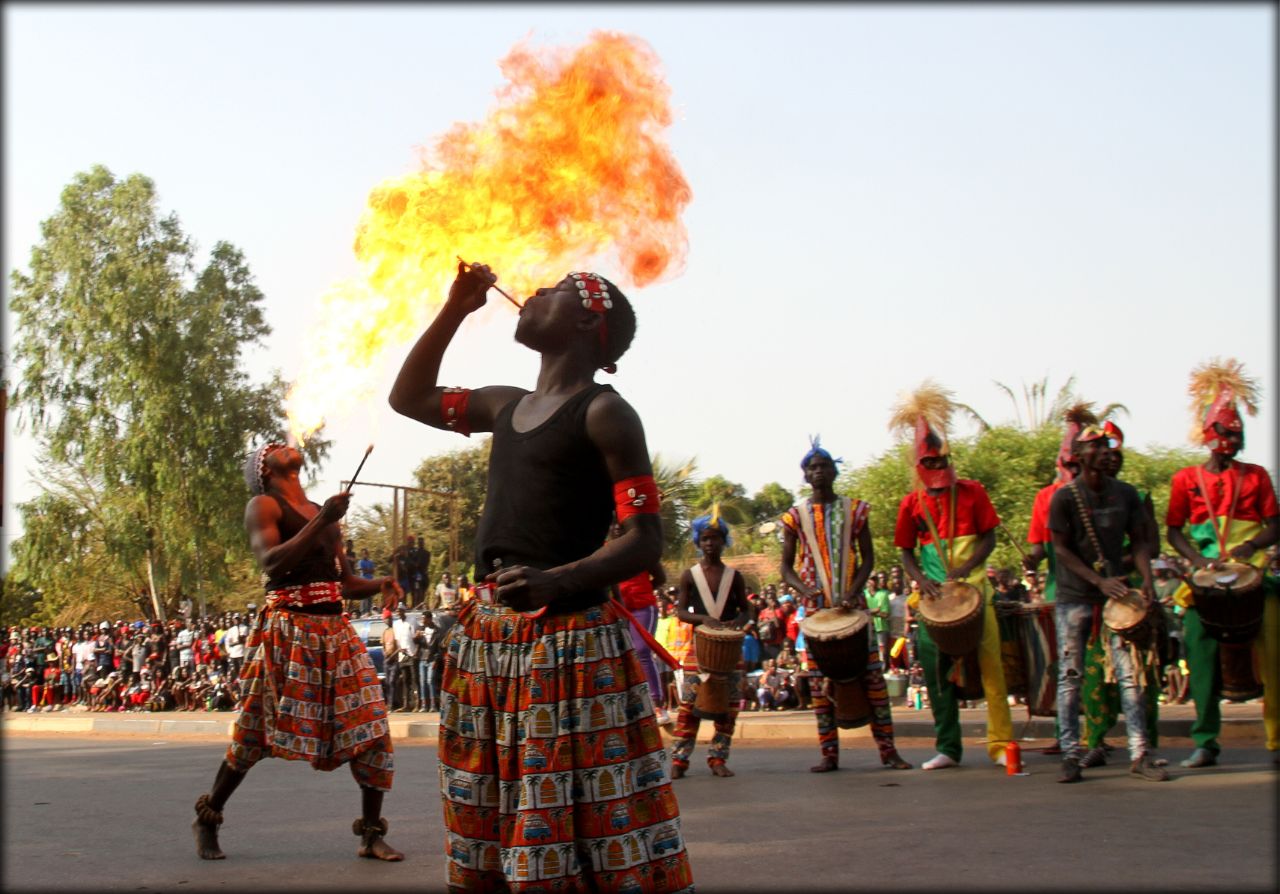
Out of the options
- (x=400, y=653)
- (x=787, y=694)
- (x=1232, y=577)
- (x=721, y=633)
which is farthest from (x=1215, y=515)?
(x=400, y=653)

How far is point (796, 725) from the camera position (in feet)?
43.8

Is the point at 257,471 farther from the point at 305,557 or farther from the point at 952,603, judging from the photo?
the point at 952,603

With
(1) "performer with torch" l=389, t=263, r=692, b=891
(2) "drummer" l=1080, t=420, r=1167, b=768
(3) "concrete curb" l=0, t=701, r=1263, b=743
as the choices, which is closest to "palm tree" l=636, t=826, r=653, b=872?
(1) "performer with torch" l=389, t=263, r=692, b=891

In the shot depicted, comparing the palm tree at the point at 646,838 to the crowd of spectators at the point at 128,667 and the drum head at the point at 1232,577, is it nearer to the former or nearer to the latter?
the drum head at the point at 1232,577

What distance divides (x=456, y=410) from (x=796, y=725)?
30.7 ft

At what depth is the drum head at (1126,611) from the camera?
843cm

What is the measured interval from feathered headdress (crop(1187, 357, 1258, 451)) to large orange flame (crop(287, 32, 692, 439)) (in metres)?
4.83

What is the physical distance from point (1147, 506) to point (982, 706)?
651 centimetres

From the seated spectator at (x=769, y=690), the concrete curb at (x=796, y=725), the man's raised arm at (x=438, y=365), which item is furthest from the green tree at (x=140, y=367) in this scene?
the man's raised arm at (x=438, y=365)

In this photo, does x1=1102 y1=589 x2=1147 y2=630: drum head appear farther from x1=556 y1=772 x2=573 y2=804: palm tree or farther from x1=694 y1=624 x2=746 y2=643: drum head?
x1=556 y1=772 x2=573 y2=804: palm tree

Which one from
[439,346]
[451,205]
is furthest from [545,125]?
[439,346]

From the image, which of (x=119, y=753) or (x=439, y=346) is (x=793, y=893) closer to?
(x=439, y=346)

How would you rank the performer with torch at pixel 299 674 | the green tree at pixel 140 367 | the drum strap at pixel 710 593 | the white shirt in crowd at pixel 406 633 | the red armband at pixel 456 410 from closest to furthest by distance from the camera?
1. the red armband at pixel 456 410
2. the performer with torch at pixel 299 674
3. the drum strap at pixel 710 593
4. the white shirt in crowd at pixel 406 633
5. the green tree at pixel 140 367

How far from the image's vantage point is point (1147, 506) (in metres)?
9.17
